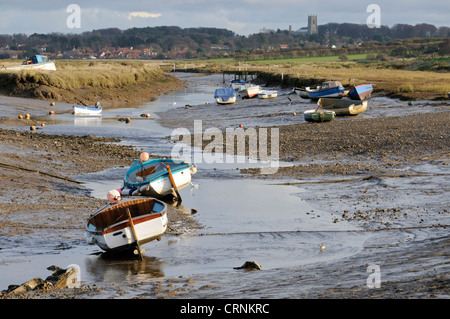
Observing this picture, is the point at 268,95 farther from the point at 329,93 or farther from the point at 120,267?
the point at 120,267

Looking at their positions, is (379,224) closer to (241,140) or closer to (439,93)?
(241,140)

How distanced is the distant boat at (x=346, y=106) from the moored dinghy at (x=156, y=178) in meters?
22.9

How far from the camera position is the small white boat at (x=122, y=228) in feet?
53.4

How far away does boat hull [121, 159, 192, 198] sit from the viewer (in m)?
23.1

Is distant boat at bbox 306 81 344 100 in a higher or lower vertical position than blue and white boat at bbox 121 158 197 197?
higher

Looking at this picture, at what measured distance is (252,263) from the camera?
14562 mm

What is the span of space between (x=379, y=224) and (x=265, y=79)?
78.4m

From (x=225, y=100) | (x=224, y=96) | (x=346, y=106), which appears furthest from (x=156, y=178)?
(x=224, y=96)

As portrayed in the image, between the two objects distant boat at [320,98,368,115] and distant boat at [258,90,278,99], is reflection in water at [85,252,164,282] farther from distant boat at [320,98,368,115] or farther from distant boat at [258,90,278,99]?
distant boat at [258,90,278,99]

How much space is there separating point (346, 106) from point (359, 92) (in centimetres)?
751

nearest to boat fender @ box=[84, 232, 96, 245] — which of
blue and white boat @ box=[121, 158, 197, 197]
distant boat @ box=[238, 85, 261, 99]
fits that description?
blue and white boat @ box=[121, 158, 197, 197]

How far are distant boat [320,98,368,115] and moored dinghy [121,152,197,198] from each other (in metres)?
22.9

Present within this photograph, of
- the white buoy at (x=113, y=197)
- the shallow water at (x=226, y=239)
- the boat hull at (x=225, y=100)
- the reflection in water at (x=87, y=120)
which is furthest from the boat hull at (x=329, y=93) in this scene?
the white buoy at (x=113, y=197)

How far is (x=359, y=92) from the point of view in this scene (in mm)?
52094
